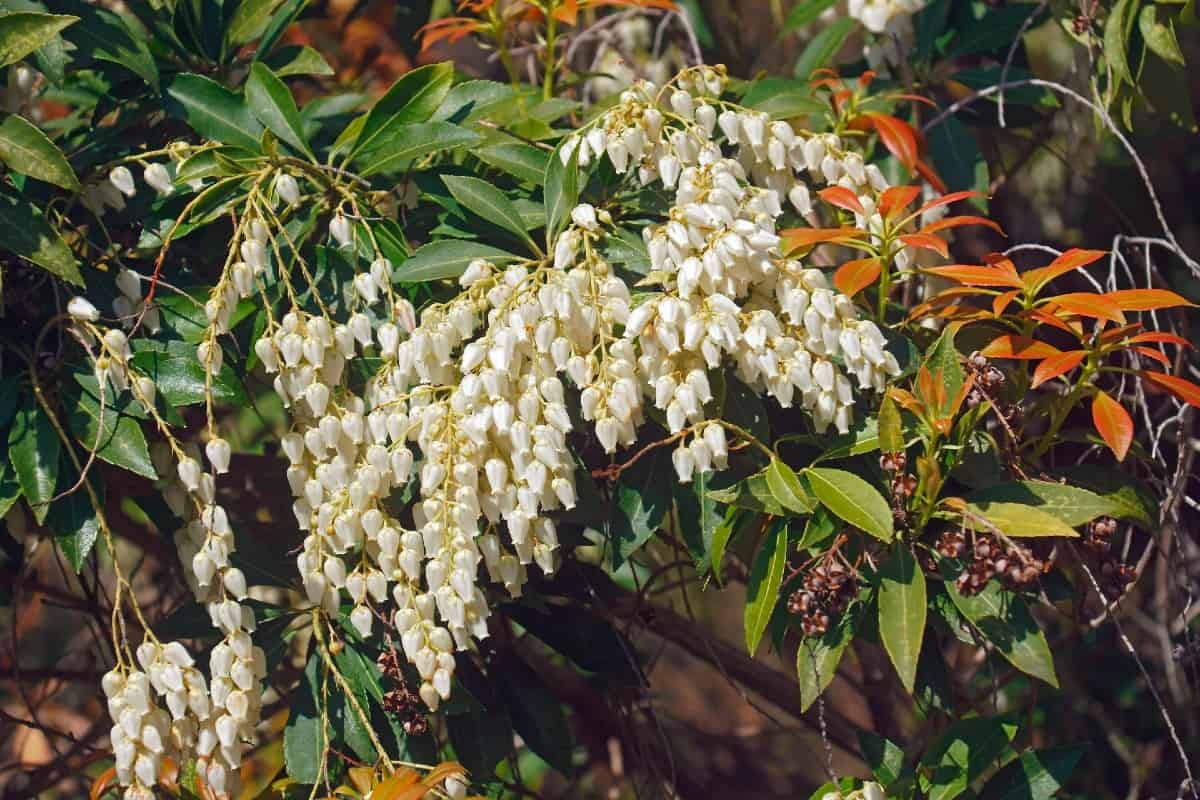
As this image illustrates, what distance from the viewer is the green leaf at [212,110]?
5.34 feet

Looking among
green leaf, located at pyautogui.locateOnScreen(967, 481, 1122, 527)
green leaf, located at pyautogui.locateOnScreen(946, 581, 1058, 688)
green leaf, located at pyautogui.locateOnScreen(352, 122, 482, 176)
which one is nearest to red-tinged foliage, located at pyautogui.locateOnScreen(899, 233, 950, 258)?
green leaf, located at pyautogui.locateOnScreen(967, 481, 1122, 527)

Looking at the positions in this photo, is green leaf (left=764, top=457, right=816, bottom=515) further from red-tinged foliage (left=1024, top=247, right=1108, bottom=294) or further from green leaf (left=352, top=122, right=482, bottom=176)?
green leaf (left=352, top=122, right=482, bottom=176)

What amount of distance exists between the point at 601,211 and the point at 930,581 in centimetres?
58

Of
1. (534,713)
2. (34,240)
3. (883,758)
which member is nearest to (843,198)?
(883,758)

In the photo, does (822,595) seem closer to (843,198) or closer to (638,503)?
(638,503)

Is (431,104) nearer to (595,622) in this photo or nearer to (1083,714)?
(595,622)

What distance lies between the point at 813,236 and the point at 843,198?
0.20 feet

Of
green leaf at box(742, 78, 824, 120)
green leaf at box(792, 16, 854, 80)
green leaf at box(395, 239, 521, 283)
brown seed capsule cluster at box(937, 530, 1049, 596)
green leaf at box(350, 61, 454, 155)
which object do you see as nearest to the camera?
brown seed capsule cluster at box(937, 530, 1049, 596)

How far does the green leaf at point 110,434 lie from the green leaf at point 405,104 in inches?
16.8

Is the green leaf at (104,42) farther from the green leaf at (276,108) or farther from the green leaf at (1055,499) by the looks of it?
the green leaf at (1055,499)

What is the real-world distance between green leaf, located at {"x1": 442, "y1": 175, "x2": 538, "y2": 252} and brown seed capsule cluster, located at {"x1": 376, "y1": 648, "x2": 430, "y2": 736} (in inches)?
19.5

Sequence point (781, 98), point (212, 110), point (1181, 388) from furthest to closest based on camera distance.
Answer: point (781, 98) → point (212, 110) → point (1181, 388)

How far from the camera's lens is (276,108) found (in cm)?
160

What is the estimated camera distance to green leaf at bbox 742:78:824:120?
173cm
